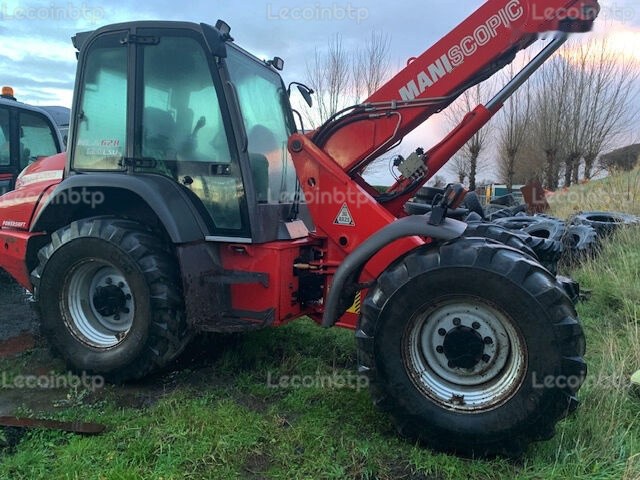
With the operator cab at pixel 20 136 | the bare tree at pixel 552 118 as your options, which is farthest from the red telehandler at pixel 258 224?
the bare tree at pixel 552 118

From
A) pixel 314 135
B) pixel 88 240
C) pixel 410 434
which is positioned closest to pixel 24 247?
pixel 88 240

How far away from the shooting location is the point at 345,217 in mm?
3482

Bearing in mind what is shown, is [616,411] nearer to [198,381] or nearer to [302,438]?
[302,438]

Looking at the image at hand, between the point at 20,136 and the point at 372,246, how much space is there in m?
6.41

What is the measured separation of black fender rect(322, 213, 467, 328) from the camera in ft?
9.62

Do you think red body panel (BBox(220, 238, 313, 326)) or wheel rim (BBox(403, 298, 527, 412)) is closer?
wheel rim (BBox(403, 298, 527, 412))

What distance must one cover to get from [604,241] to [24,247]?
6662 mm

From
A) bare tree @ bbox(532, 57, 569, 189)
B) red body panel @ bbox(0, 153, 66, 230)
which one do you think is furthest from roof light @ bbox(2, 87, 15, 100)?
bare tree @ bbox(532, 57, 569, 189)

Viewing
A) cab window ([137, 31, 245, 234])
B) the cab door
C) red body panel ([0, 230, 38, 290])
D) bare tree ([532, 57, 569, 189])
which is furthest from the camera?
bare tree ([532, 57, 569, 189])

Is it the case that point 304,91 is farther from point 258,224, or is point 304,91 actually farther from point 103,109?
point 103,109

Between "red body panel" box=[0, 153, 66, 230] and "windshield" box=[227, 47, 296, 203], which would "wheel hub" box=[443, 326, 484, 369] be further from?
"red body panel" box=[0, 153, 66, 230]

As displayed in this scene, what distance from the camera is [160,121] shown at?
12.5 feet

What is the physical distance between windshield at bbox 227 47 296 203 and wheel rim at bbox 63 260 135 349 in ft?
4.17

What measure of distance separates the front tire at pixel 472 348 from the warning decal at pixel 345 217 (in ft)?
2.08
